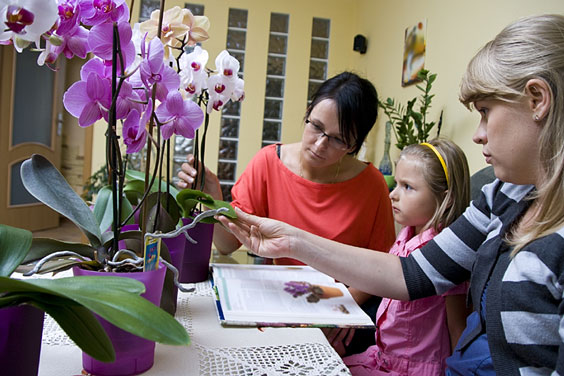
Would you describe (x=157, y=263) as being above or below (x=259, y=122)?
A: below

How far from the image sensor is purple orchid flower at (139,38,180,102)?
2.09 ft

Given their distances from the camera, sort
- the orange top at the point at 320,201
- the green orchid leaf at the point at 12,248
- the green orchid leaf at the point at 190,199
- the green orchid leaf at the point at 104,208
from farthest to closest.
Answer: the orange top at the point at 320,201 → the green orchid leaf at the point at 190,199 → the green orchid leaf at the point at 104,208 → the green orchid leaf at the point at 12,248

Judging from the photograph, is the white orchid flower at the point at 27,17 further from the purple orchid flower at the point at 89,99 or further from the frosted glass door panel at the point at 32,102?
the frosted glass door panel at the point at 32,102

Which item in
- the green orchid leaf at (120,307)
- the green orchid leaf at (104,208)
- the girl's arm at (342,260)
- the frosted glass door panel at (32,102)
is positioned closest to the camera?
the green orchid leaf at (120,307)

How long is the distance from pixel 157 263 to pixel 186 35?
0.53 meters

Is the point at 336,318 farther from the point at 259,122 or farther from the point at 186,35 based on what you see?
the point at 259,122

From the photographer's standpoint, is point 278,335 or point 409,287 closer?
point 278,335

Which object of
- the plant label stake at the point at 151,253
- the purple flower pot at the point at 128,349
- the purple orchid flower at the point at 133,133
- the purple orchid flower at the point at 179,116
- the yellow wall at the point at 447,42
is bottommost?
the purple flower pot at the point at 128,349

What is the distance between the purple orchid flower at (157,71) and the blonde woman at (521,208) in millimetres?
587

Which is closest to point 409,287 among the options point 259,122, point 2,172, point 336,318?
point 336,318

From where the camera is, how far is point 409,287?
113cm

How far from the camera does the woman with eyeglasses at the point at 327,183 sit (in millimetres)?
1628

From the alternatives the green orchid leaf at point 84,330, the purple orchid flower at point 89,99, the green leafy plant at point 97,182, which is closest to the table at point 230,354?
the green orchid leaf at point 84,330

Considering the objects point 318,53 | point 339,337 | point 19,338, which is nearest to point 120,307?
point 19,338
